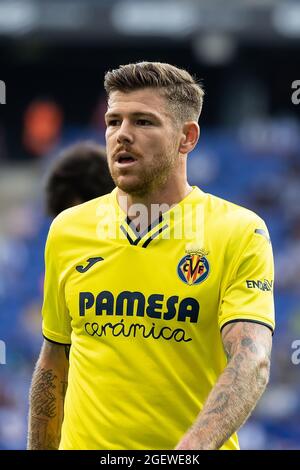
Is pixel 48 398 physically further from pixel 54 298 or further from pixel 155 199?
pixel 155 199

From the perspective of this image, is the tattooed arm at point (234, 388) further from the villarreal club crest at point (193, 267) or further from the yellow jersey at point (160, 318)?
the villarreal club crest at point (193, 267)

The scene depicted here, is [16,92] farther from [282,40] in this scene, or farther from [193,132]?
[193,132]

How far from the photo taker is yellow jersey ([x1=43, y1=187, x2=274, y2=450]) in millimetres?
3910

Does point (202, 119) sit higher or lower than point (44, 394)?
lower

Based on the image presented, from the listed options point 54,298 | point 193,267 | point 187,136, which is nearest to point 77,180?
point 54,298

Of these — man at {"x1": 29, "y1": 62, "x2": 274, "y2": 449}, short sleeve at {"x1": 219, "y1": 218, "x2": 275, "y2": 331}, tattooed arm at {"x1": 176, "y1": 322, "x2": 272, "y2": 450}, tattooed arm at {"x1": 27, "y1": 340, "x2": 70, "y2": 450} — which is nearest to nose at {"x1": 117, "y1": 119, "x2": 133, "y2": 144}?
man at {"x1": 29, "y1": 62, "x2": 274, "y2": 449}

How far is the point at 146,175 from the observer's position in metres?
3.97

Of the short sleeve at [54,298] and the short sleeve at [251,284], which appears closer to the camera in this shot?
the short sleeve at [251,284]

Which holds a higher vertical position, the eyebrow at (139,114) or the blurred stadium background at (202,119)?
the eyebrow at (139,114)

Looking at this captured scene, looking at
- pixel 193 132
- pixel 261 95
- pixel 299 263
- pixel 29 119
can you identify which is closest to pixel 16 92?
pixel 29 119

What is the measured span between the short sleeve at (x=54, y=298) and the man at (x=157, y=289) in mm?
77

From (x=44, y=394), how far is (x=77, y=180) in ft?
4.58

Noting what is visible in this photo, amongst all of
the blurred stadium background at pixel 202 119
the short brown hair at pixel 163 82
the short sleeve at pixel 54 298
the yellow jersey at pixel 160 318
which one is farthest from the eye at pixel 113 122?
the blurred stadium background at pixel 202 119

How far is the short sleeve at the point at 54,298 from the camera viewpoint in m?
4.21
